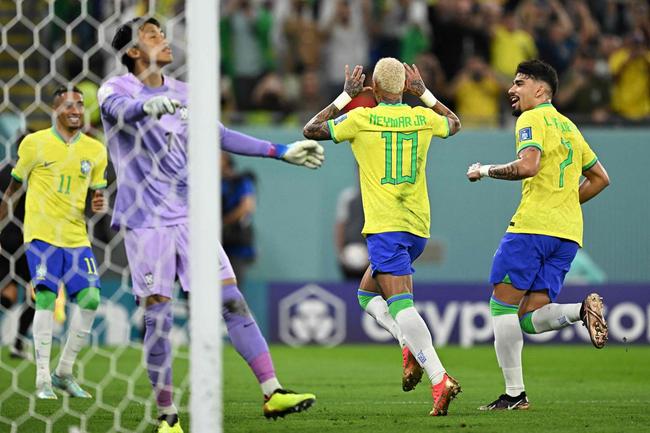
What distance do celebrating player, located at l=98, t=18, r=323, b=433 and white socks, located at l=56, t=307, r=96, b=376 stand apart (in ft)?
8.82

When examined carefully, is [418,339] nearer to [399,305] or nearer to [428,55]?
[399,305]

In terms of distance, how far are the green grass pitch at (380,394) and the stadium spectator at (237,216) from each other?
7.00 feet

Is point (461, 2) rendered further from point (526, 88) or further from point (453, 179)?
point (526, 88)

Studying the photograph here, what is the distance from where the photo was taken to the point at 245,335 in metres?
6.54

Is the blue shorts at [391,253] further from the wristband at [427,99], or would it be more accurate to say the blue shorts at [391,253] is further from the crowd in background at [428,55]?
the crowd in background at [428,55]

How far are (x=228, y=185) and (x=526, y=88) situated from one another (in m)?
8.35

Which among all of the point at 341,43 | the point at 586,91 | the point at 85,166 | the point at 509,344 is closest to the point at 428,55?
the point at 341,43

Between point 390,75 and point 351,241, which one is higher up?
point 390,75

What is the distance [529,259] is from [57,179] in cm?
387

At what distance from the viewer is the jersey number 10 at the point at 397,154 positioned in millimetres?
7727

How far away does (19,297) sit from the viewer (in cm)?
1471

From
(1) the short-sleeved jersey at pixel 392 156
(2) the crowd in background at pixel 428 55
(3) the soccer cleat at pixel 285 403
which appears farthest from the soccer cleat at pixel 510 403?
(2) the crowd in background at pixel 428 55

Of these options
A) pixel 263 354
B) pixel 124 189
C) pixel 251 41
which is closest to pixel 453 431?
pixel 263 354

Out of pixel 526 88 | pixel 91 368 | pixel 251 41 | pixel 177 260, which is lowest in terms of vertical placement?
pixel 91 368
